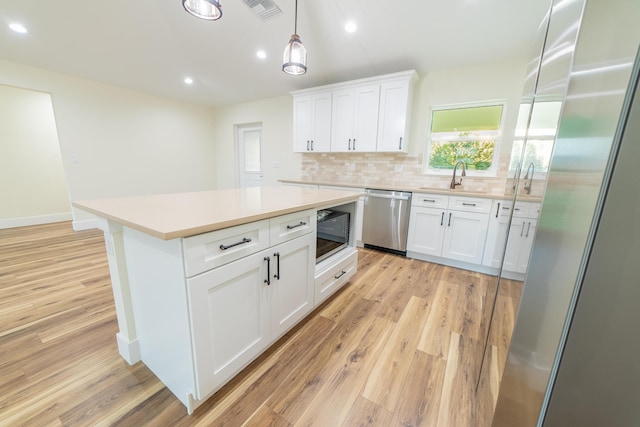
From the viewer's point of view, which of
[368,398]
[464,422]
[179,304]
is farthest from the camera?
[368,398]

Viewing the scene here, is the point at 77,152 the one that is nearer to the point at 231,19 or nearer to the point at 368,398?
the point at 231,19

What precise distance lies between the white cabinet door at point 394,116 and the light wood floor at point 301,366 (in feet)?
6.16

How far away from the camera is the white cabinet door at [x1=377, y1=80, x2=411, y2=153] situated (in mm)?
2986

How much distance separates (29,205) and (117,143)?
5.76 feet

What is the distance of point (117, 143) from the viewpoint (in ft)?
13.6

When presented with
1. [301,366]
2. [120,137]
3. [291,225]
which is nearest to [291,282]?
[291,225]

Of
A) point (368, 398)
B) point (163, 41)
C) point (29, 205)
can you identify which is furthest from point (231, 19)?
point (29, 205)

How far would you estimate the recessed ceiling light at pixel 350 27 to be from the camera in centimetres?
216

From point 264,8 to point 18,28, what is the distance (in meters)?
2.66

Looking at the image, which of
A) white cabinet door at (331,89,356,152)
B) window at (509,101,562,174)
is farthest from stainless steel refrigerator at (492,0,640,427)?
white cabinet door at (331,89,356,152)

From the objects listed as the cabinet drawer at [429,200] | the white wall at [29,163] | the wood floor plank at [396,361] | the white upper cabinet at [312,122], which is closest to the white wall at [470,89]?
the cabinet drawer at [429,200]

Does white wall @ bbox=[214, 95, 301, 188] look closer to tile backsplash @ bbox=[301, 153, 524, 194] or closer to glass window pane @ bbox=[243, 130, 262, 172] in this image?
glass window pane @ bbox=[243, 130, 262, 172]

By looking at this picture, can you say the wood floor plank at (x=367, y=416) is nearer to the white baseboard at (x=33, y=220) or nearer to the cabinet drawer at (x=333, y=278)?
the cabinet drawer at (x=333, y=278)

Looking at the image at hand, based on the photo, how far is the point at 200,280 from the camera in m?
0.97
